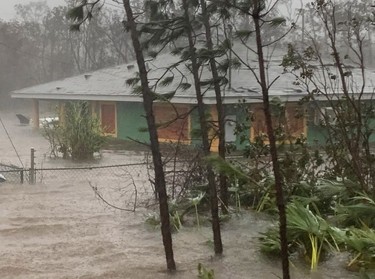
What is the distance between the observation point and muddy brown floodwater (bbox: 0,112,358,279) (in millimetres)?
8430

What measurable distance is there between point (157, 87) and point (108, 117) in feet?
28.4

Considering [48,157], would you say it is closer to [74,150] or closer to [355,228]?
[74,150]

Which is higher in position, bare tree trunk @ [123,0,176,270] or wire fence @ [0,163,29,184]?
bare tree trunk @ [123,0,176,270]

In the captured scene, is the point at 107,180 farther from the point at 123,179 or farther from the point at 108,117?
the point at 108,117

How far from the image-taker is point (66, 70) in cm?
6172

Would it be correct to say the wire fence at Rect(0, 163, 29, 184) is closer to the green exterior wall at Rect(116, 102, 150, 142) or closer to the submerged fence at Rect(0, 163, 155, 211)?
the submerged fence at Rect(0, 163, 155, 211)

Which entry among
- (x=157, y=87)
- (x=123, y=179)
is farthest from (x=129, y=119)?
(x=123, y=179)

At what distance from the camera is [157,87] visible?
22172 mm

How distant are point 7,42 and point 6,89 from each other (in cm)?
442

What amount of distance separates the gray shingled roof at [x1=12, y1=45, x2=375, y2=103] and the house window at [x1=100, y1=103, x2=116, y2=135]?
3.28ft

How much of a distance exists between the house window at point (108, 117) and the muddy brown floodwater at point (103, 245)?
1526cm

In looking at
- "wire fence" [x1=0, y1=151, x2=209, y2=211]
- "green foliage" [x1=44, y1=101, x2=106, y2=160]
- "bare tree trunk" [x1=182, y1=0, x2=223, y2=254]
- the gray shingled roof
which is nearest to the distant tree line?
the gray shingled roof

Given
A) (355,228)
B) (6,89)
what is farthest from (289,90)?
(6,89)

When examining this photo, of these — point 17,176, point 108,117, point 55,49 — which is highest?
point 55,49
